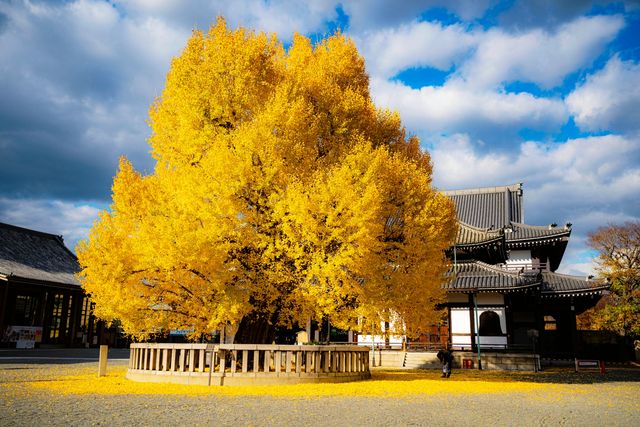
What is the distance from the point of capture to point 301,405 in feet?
32.5

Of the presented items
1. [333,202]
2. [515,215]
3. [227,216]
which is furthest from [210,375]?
[515,215]

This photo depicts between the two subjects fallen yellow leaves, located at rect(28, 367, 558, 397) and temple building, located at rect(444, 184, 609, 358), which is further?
temple building, located at rect(444, 184, 609, 358)

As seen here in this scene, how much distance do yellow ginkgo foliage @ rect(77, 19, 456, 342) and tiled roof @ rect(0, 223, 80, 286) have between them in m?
19.7

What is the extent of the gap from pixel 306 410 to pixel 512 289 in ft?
67.0

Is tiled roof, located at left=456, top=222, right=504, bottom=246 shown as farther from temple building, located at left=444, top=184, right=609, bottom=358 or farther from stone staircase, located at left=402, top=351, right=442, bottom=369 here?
stone staircase, located at left=402, top=351, right=442, bottom=369

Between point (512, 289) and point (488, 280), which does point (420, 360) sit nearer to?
point (488, 280)

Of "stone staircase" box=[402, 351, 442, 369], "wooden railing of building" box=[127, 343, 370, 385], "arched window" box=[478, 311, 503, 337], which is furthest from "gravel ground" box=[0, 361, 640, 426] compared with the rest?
"arched window" box=[478, 311, 503, 337]

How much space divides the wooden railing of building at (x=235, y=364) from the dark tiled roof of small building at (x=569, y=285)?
66.7 feet

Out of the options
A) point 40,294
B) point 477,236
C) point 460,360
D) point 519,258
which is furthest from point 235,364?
point 40,294

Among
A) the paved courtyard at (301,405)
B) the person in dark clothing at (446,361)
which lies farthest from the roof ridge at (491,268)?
the paved courtyard at (301,405)

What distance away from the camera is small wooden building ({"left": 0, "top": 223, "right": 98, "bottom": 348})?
3142 cm

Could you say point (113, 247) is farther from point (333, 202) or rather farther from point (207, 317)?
point (333, 202)

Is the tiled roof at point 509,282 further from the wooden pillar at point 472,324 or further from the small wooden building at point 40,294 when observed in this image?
the small wooden building at point 40,294

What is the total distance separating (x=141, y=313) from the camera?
45.3 ft
